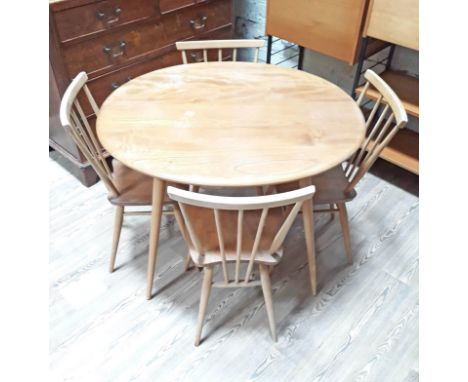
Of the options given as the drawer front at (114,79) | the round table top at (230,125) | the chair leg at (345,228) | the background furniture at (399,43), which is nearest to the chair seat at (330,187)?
the chair leg at (345,228)

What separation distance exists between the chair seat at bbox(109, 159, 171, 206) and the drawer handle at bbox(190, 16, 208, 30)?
1.21 metres

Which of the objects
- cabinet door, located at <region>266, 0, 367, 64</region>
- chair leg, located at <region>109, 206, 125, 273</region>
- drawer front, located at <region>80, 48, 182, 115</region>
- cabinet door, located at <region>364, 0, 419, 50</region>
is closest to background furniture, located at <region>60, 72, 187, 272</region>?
chair leg, located at <region>109, 206, 125, 273</region>

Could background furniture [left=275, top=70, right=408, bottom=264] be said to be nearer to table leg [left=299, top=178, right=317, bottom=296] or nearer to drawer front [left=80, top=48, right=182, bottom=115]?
table leg [left=299, top=178, right=317, bottom=296]

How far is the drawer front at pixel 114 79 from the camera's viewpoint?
2070mm

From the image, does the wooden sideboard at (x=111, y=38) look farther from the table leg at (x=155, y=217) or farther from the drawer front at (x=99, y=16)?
the table leg at (x=155, y=217)

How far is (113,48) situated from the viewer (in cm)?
204

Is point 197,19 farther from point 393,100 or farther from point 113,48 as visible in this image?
point 393,100

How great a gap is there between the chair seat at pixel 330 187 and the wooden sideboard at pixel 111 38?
120cm

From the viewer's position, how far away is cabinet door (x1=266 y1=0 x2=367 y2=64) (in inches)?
77.3

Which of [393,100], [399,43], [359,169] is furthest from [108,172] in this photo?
[399,43]

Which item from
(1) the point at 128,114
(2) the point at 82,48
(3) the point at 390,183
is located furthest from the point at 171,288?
(3) the point at 390,183

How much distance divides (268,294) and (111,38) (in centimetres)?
158
